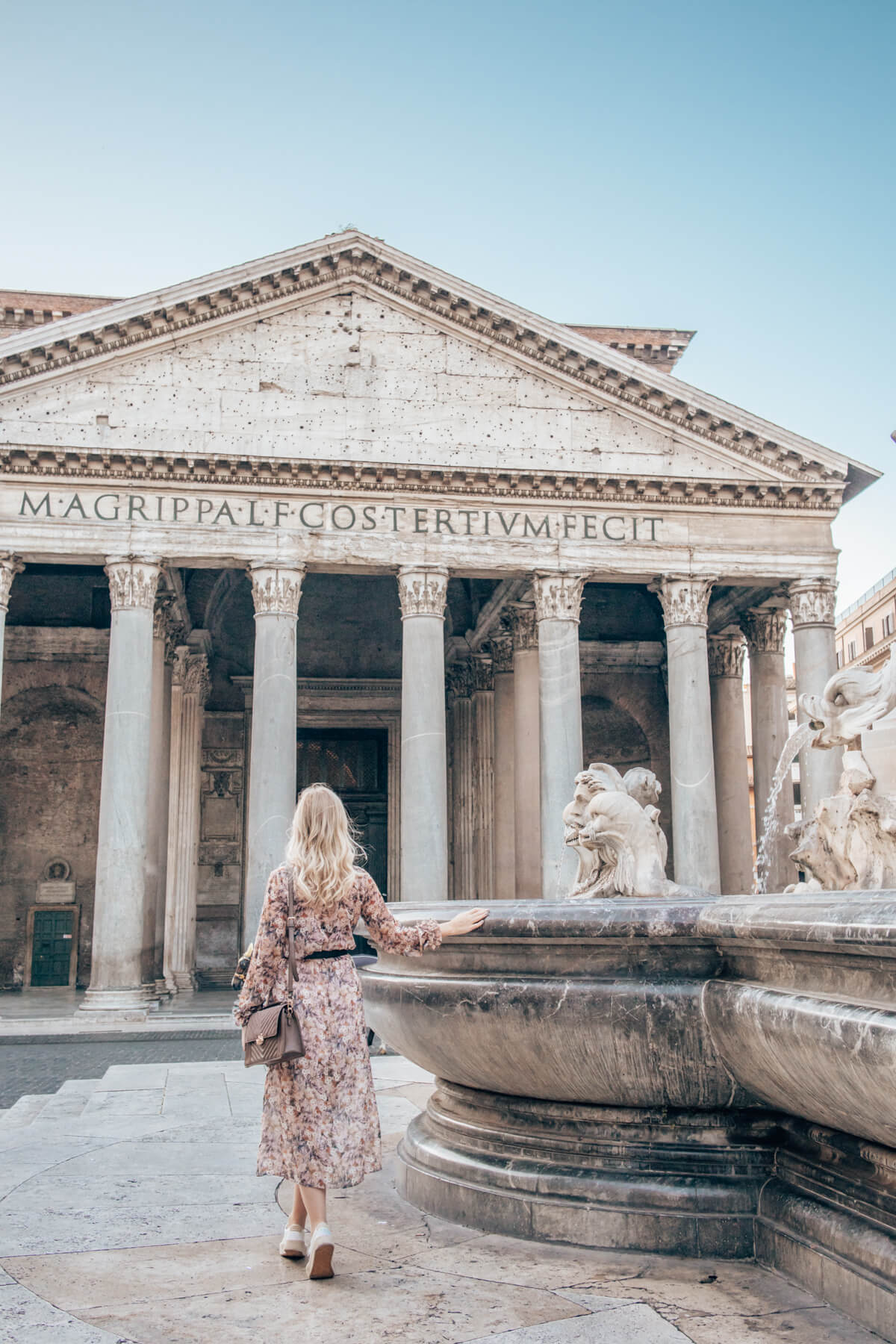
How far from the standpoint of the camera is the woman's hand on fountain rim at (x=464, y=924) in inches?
169

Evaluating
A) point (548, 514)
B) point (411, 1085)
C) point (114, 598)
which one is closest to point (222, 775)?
point (114, 598)

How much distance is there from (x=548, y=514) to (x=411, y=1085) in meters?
Answer: 13.4

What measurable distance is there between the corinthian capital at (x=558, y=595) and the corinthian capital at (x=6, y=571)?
8.37 metres

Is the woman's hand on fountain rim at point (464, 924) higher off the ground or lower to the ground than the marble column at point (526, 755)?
lower

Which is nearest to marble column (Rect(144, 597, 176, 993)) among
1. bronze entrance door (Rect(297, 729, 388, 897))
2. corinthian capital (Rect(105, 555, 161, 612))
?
corinthian capital (Rect(105, 555, 161, 612))

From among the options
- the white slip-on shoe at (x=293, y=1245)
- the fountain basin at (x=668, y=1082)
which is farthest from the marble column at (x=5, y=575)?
the white slip-on shoe at (x=293, y=1245)

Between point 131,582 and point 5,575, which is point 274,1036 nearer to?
point 131,582

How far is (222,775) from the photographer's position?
26.8 m

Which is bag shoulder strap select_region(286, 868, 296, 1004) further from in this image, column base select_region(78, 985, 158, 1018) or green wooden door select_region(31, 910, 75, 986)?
green wooden door select_region(31, 910, 75, 986)

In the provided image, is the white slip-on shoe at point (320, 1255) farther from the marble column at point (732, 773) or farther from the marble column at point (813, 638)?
the marble column at point (732, 773)

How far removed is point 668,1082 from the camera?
13.8 feet

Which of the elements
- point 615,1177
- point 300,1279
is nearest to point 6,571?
point 300,1279

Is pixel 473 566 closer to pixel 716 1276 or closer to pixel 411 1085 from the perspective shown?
pixel 411 1085

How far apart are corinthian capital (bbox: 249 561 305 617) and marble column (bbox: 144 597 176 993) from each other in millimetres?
2148
